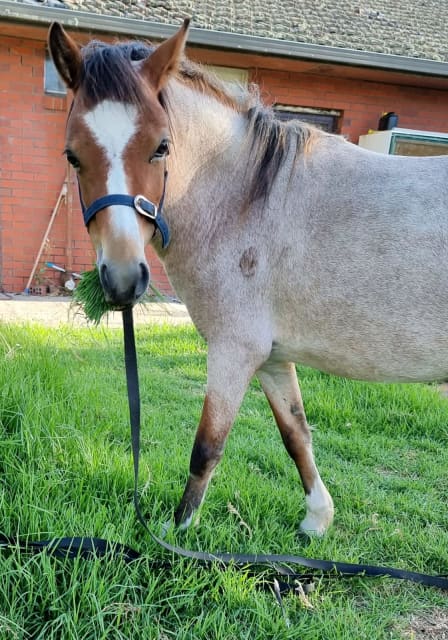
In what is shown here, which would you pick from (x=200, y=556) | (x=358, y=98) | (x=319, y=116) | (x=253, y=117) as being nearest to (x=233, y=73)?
(x=319, y=116)

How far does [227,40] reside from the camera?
238 inches

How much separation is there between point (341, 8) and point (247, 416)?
8033mm

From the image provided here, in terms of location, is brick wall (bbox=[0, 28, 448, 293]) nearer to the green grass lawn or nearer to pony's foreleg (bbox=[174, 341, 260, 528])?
the green grass lawn

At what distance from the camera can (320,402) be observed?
3713mm

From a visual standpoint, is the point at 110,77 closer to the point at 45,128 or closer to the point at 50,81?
the point at 45,128

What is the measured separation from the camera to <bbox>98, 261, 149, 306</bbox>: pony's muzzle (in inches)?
58.5

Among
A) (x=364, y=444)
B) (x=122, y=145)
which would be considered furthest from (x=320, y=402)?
(x=122, y=145)

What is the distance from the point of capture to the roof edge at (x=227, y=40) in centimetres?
559

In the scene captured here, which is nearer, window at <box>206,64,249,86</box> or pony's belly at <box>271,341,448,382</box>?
pony's belly at <box>271,341,448,382</box>

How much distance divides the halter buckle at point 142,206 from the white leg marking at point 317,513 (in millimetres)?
1554

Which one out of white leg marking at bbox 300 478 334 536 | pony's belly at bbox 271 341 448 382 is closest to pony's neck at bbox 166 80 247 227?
pony's belly at bbox 271 341 448 382

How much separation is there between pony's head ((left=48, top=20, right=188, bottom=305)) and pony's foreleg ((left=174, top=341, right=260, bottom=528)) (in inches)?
20.3

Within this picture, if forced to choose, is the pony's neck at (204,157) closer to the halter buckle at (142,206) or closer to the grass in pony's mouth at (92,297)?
the halter buckle at (142,206)

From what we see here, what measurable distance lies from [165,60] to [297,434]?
1.71m
